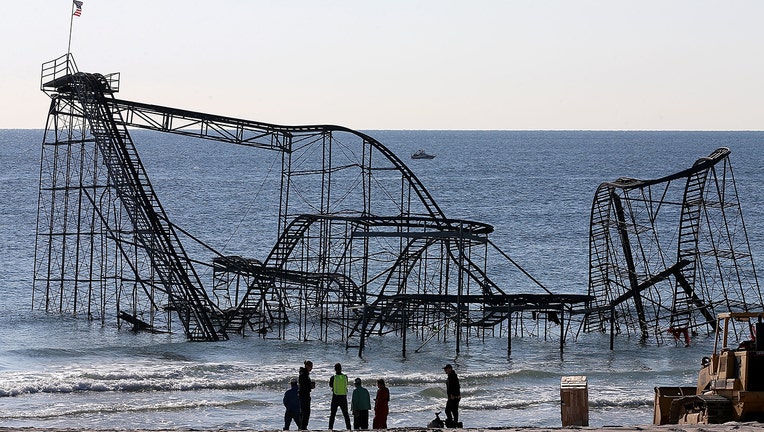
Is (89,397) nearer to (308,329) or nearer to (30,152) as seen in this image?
(308,329)

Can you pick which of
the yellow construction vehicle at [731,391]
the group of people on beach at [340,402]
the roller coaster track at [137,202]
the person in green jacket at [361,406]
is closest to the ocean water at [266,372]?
the roller coaster track at [137,202]

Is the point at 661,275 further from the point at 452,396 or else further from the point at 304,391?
the point at 304,391

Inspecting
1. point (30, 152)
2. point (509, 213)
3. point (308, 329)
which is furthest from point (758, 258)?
point (30, 152)

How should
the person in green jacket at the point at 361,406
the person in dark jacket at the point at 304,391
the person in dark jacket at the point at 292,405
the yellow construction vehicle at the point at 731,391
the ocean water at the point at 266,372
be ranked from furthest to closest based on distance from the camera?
the ocean water at the point at 266,372 < the person in dark jacket at the point at 304,391 < the person in green jacket at the point at 361,406 < the person in dark jacket at the point at 292,405 < the yellow construction vehicle at the point at 731,391

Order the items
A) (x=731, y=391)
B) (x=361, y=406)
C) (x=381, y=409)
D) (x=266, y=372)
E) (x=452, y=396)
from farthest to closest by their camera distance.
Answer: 1. (x=266, y=372)
2. (x=452, y=396)
3. (x=381, y=409)
4. (x=361, y=406)
5. (x=731, y=391)

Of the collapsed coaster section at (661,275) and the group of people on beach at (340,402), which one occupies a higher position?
the collapsed coaster section at (661,275)

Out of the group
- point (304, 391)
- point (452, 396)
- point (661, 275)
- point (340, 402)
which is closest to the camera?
point (304, 391)

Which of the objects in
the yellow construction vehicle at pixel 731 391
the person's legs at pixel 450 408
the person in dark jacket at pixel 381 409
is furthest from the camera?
the person's legs at pixel 450 408

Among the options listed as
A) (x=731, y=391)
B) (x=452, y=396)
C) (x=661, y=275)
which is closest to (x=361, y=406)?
(x=452, y=396)

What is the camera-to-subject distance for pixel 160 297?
65.3 metres

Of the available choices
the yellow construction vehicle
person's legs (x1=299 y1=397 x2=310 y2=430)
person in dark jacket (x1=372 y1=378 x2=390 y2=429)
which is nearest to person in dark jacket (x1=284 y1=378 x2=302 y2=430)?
person's legs (x1=299 y1=397 x2=310 y2=430)

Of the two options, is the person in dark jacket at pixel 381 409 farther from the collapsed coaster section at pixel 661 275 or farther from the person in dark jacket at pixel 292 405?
the collapsed coaster section at pixel 661 275

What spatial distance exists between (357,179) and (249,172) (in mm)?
20719

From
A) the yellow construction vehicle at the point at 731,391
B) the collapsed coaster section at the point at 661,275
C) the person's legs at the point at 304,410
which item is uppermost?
the collapsed coaster section at the point at 661,275
